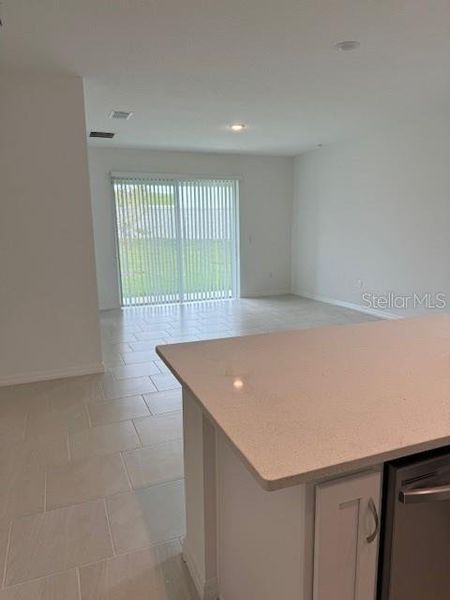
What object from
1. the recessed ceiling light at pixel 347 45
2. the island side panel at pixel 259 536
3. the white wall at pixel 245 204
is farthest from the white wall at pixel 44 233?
the white wall at pixel 245 204

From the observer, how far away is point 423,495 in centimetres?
94

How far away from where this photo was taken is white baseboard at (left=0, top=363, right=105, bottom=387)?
364 cm

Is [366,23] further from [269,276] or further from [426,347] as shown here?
[269,276]

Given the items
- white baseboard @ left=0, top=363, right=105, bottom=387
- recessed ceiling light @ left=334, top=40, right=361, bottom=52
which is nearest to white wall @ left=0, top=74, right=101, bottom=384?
white baseboard @ left=0, top=363, right=105, bottom=387

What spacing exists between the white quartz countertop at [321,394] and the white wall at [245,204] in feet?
18.1

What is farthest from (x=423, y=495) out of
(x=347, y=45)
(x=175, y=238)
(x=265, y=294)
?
(x=265, y=294)

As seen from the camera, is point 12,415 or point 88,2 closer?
point 88,2

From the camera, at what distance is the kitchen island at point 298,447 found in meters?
0.90

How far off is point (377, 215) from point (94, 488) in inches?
203

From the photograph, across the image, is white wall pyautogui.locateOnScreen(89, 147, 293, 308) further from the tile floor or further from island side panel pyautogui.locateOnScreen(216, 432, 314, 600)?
island side panel pyautogui.locateOnScreen(216, 432, 314, 600)

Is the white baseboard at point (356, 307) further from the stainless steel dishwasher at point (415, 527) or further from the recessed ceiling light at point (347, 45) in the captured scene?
the stainless steel dishwasher at point (415, 527)

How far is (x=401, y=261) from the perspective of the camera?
5.54 meters

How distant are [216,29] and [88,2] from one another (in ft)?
2.61

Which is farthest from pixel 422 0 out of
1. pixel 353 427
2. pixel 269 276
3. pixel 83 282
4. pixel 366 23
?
pixel 269 276
